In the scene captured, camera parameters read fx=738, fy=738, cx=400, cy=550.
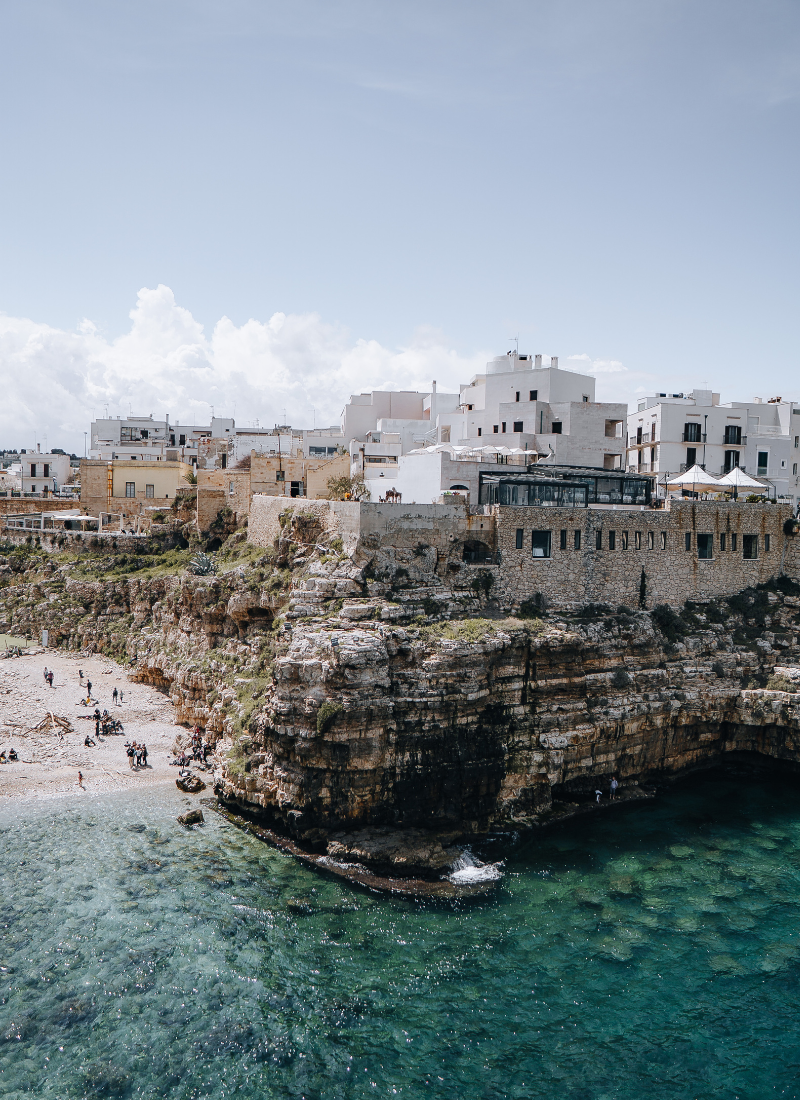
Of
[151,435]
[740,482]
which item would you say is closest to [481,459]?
[740,482]

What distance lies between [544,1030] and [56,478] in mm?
76985

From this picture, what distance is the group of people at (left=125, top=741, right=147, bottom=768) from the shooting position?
34.7 metres

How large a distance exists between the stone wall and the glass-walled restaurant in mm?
1523

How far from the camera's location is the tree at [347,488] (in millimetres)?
42562

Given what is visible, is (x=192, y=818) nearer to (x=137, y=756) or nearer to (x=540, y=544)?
(x=137, y=756)

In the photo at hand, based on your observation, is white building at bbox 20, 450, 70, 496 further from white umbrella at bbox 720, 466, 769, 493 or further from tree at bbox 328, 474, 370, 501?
white umbrella at bbox 720, 466, 769, 493

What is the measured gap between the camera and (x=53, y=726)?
125ft

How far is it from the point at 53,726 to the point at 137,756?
6.29 meters

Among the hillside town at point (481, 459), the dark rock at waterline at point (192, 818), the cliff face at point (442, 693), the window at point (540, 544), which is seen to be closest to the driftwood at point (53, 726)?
the cliff face at point (442, 693)

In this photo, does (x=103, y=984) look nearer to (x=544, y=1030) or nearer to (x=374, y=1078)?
(x=374, y=1078)

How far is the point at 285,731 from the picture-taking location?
28.6 m

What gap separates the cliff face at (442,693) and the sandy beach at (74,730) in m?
2.55

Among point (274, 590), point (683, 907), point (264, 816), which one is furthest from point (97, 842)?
point (683, 907)

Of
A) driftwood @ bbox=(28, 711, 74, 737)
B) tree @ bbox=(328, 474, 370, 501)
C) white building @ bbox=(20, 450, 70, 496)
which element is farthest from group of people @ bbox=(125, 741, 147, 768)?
white building @ bbox=(20, 450, 70, 496)
